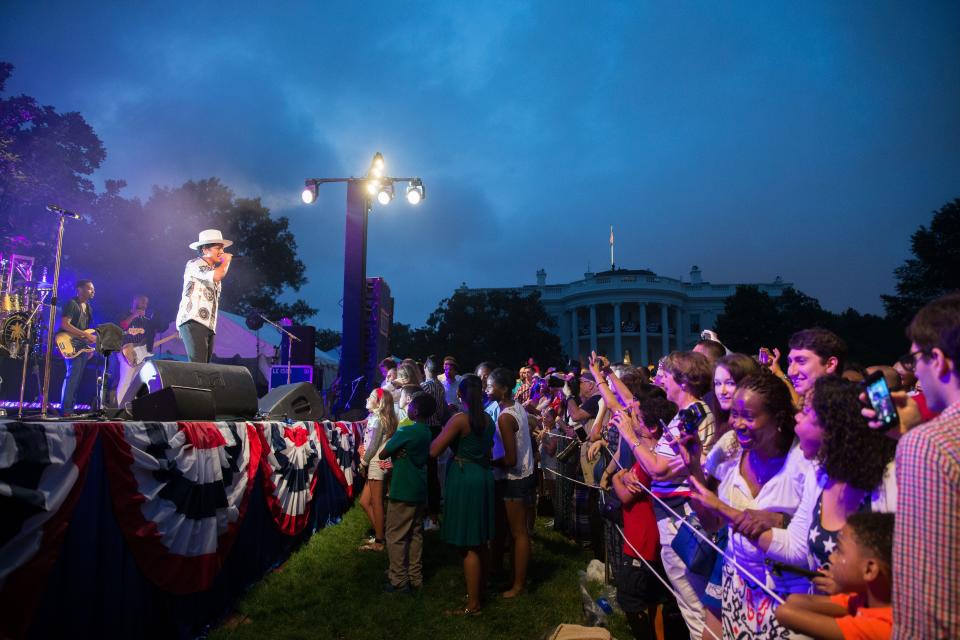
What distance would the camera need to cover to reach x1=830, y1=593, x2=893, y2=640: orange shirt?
1439 mm

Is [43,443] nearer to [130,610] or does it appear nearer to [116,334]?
[130,610]

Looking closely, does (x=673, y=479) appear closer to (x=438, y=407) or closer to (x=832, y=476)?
(x=832, y=476)

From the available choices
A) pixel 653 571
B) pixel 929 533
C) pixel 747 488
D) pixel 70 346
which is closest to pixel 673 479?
pixel 747 488

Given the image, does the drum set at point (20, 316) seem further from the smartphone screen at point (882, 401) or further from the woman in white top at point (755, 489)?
the smartphone screen at point (882, 401)

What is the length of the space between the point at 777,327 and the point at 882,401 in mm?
46078

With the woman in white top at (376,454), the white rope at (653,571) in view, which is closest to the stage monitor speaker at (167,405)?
the woman in white top at (376,454)

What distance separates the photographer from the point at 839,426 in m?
1.87

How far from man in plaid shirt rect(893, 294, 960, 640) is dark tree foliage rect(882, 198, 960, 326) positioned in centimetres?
4362

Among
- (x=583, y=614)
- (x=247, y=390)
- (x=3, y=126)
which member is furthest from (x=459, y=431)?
(x=3, y=126)

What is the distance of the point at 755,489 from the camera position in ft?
8.32

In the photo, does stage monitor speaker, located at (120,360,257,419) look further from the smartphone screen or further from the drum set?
the smartphone screen

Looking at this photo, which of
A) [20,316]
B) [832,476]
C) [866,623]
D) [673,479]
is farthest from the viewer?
[20,316]

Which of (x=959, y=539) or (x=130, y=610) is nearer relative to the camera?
(x=959, y=539)

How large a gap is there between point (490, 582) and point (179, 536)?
331 centimetres
